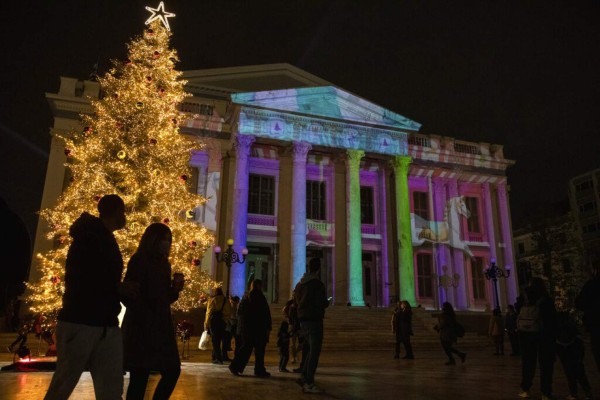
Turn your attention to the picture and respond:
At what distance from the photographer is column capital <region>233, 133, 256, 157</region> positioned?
21344mm

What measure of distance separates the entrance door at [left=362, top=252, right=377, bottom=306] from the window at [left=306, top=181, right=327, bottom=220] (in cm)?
342

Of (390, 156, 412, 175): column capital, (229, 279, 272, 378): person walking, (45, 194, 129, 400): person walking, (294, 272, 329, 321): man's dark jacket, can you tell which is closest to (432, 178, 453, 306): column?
(390, 156, 412, 175): column capital

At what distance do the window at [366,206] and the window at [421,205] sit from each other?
2.86 meters

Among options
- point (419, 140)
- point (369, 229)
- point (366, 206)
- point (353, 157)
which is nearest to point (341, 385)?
point (353, 157)

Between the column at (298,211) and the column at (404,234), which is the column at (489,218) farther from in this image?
the column at (298,211)

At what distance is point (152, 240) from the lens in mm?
3447

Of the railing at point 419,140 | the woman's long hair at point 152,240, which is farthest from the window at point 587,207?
the woman's long hair at point 152,240

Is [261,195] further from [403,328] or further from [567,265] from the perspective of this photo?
[567,265]

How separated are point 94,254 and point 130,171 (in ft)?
35.8

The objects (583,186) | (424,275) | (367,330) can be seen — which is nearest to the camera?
(367,330)

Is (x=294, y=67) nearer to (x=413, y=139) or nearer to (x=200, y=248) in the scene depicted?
(x=413, y=139)

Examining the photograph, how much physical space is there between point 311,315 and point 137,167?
9266 mm

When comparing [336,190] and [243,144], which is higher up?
[243,144]

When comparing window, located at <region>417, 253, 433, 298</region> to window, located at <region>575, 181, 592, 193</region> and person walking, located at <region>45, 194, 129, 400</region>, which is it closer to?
person walking, located at <region>45, 194, 129, 400</region>
